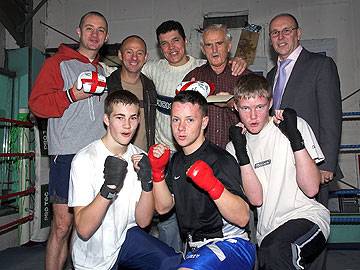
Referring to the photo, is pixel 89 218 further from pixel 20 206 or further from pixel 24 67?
pixel 24 67

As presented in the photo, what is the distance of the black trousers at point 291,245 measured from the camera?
1634 mm

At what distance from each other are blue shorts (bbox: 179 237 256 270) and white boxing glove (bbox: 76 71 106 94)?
3.42 feet

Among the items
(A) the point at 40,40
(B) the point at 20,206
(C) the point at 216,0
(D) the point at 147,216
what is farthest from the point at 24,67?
(D) the point at 147,216

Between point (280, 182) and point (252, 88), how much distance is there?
0.48m

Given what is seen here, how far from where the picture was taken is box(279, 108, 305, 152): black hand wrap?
174cm

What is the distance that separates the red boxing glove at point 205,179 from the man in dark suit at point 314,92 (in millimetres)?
806

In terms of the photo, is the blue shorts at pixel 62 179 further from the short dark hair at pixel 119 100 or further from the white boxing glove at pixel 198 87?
the white boxing glove at pixel 198 87

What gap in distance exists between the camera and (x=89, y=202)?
5.95 feet

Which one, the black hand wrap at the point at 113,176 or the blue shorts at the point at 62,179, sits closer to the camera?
Result: the black hand wrap at the point at 113,176

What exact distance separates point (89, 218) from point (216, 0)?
3731mm

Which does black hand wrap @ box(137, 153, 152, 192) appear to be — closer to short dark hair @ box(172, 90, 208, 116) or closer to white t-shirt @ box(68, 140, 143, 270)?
white t-shirt @ box(68, 140, 143, 270)

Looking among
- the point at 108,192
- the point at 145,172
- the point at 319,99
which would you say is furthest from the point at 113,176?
the point at 319,99

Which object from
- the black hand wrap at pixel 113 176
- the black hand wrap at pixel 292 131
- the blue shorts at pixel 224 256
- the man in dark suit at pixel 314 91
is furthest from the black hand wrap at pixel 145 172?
the man in dark suit at pixel 314 91

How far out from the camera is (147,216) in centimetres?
192
